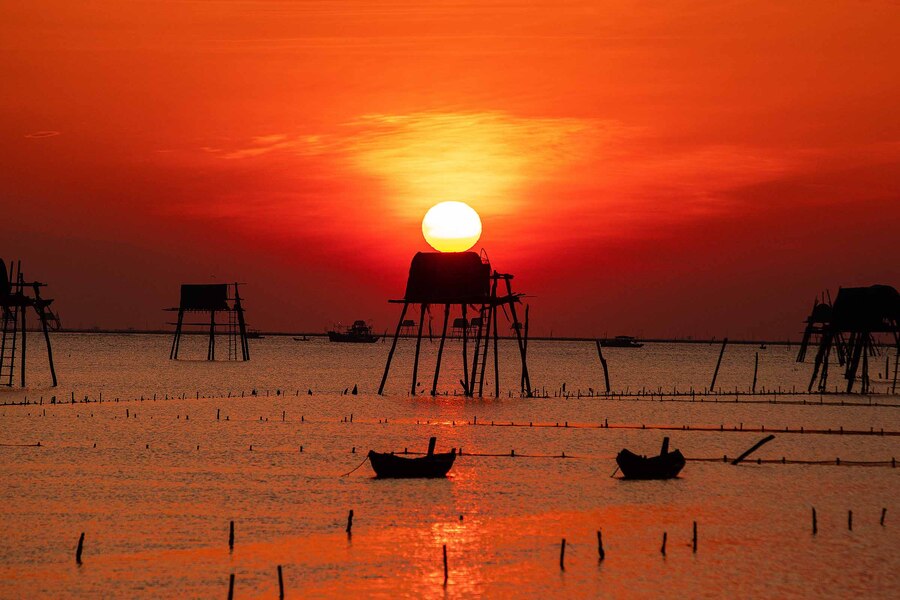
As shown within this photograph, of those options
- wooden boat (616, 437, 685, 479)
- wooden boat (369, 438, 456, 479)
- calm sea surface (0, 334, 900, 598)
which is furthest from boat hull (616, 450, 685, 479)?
wooden boat (369, 438, 456, 479)

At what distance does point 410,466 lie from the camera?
4241 centimetres

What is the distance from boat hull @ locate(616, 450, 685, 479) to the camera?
42.7 meters

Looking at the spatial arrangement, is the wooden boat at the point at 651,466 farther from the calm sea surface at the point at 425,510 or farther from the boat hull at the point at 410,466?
the boat hull at the point at 410,466

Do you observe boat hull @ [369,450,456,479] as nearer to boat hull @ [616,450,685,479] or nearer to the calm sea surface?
the calm sea surface

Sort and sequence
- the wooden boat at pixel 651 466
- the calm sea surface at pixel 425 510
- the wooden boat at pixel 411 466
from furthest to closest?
the wooden boat at pixel 651 466 < the wooden boat at pixel 411 466 < the calm sea surface at pixel 425 510

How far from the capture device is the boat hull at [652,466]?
42688 millimetres

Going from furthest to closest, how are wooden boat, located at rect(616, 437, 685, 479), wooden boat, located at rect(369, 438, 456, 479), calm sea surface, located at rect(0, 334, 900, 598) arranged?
wooden boat, located at rect(616, 437, 685, 479)
wooden boat, located at rect(369, 438, 456, 479)
calm sea surface, located at rect(0, 334, 900, 598)

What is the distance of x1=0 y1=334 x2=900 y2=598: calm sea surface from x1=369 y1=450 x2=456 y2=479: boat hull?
28.6 inches

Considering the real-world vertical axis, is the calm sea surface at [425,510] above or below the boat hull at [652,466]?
below

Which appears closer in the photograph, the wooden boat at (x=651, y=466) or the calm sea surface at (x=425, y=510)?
the calm sea surface at (x=425, y=510)

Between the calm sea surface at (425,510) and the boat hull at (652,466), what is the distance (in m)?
0.69

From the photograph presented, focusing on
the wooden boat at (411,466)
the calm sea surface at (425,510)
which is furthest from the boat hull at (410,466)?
Result: the calm sea surface at (425,510)

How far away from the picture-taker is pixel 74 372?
141 m

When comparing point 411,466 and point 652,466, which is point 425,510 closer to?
point 411,466
